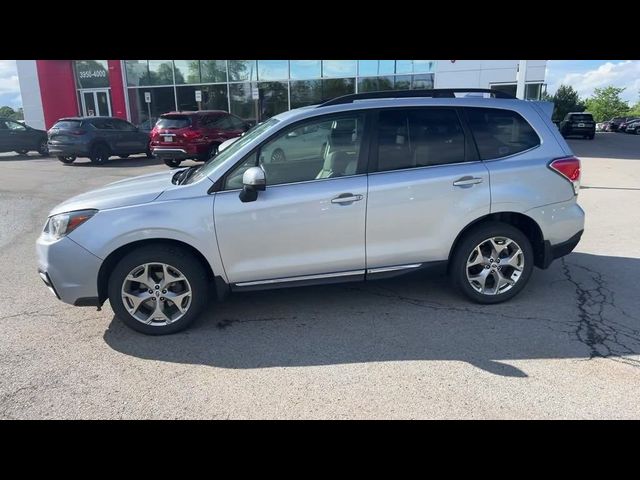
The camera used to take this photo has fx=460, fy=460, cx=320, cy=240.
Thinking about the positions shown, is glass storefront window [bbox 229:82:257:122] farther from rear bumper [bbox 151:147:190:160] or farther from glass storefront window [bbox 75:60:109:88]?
rear bumper [bbox 151:147:190:160]

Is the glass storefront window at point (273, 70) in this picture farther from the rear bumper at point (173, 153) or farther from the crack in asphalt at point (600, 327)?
the crack in asphalt at point (600, 327)

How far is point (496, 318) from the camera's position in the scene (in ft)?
13.4

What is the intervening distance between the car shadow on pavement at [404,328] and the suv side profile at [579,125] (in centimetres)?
2694

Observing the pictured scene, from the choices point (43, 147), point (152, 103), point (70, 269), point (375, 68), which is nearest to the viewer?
point (70, 269)

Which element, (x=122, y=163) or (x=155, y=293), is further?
(x=122, y=163)

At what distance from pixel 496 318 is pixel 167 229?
2921mm

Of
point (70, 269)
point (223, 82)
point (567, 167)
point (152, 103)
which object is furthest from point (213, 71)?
point (567, 167)

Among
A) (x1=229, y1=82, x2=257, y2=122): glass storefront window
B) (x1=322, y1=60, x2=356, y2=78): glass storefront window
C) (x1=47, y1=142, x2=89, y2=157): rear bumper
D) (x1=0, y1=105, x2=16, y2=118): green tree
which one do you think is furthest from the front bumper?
(x1=0, y1=105, x2=16, y2=118): green tree

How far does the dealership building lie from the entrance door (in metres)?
0.06

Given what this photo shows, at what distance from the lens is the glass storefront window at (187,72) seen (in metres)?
24.3

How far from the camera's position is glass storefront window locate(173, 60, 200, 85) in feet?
79.9

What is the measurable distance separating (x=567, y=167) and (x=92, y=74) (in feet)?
91.9

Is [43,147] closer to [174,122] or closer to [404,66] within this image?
[174,122]

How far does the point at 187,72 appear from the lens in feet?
80.8
